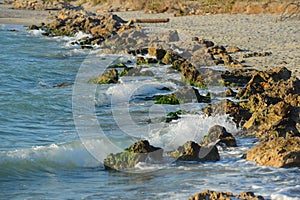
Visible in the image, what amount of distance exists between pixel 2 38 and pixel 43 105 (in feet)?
65.0

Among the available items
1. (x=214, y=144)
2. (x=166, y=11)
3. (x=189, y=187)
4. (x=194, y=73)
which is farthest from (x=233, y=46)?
(x=166, y=11)

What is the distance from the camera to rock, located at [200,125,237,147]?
10.5 meters

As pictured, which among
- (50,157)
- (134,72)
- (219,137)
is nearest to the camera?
(50,157)

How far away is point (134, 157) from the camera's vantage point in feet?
31.2

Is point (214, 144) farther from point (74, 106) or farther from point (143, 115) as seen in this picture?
point (74, 106)

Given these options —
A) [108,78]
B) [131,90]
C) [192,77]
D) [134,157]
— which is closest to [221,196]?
[134,157]

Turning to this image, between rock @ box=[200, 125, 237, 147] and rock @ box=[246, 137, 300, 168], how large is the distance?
1.11 meters

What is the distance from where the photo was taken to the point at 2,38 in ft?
114

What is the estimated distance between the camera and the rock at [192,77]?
16797 millimetres

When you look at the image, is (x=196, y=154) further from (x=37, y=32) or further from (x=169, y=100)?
(x=37, y=32)

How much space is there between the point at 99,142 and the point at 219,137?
93.5 inches

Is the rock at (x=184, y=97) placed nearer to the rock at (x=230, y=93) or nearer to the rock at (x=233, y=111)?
the rock at (x=230, y=93)

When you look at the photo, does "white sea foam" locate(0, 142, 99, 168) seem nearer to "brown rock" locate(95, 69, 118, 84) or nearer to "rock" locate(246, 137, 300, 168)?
"rock" locate(246, 137, 300, 168)

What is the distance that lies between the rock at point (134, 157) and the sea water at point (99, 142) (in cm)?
12
